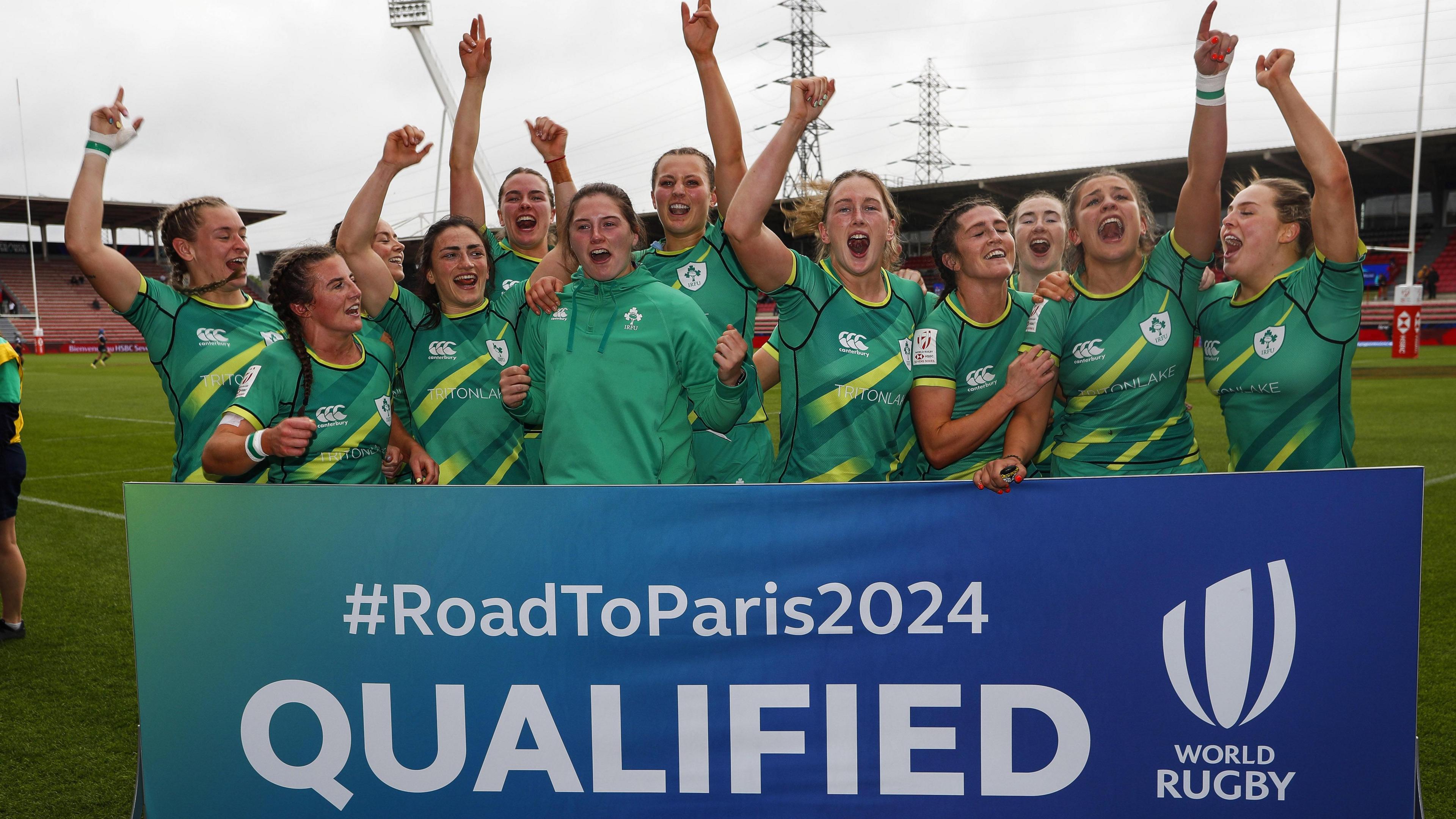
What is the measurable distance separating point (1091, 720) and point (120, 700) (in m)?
4.04

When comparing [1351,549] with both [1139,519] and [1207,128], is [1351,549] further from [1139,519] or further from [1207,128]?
[1207,128]

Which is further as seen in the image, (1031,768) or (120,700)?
(120,700)

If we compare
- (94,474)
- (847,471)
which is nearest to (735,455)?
(847,471)

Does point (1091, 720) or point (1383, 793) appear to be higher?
point (1091, 720)

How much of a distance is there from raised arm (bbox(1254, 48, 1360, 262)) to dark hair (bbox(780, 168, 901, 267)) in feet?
4.17

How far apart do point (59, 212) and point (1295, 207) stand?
217ft

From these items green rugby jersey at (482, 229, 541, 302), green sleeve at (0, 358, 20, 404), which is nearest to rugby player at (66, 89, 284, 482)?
green rugby jersey at (482, 229, 541, 302)

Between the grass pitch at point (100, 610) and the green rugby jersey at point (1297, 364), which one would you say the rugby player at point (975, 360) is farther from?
the grass pitch at point (100, 610)

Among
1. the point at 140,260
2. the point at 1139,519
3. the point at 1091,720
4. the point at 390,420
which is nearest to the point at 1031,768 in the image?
the point at 1091,720

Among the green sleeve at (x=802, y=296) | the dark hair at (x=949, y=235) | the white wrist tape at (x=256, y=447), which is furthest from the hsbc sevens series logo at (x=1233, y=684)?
the white wrist tape at (x=256, y=447)

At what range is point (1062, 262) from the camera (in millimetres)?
3730

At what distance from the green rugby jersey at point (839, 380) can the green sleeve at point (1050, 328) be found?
0.40 meters

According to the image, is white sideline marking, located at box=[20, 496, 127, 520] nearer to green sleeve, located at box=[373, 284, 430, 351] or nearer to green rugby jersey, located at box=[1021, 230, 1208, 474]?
green sleeve, located at box=[373, 284, 430, 351]

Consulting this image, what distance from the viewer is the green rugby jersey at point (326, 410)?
122 inches
